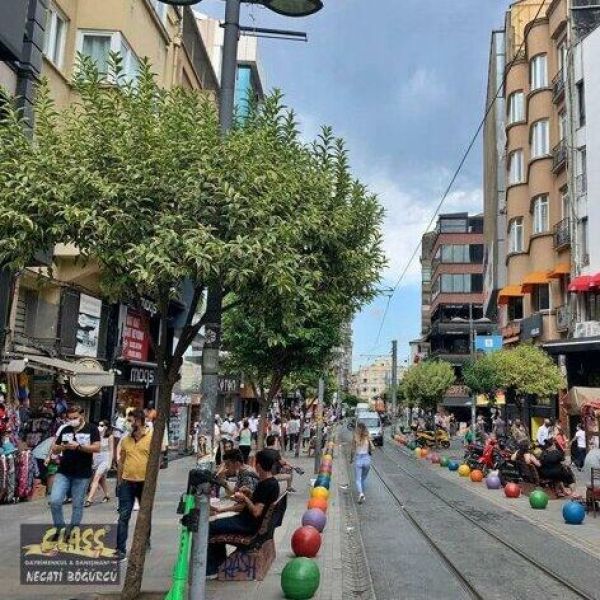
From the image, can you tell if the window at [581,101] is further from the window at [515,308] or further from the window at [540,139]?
the window at [515,308]

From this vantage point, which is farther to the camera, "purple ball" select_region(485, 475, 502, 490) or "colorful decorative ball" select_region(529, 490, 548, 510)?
"purple ball" select_region(485, 475, 502, 490)

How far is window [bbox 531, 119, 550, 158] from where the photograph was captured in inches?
1369

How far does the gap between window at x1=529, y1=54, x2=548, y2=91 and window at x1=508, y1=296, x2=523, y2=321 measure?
37.9 ft

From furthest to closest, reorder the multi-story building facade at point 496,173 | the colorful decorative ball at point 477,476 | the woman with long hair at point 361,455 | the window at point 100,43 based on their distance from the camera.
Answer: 1. the multi-story building facade at point 496,173
2. the colorful decorative ball at point 477,476
3. the window at point 100,43
4. the woman with long hair at point 361,455

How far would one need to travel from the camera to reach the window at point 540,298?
34062mm

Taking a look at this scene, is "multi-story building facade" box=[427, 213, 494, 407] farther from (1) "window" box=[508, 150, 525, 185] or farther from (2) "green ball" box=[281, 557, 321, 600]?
(2) "green ball" box=[281, 557, 321, 600]

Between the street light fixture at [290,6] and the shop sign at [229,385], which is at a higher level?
the street light fixture at [290,6]

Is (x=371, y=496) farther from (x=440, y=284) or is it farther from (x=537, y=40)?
(x=440, y=284)

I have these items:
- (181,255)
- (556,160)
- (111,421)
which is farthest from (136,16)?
(556,160)

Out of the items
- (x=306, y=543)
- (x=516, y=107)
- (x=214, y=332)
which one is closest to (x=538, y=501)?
(x=306, y=543)

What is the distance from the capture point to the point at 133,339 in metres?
20.8

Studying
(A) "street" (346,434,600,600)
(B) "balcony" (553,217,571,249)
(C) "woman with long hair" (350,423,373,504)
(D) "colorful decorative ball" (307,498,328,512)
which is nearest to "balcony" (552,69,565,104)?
(B) "balcony" (553,217,571,249)

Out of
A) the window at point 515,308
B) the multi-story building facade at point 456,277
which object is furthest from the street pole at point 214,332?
the multi-story building facade at point 456,277

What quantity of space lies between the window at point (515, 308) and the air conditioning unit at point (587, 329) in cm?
906
